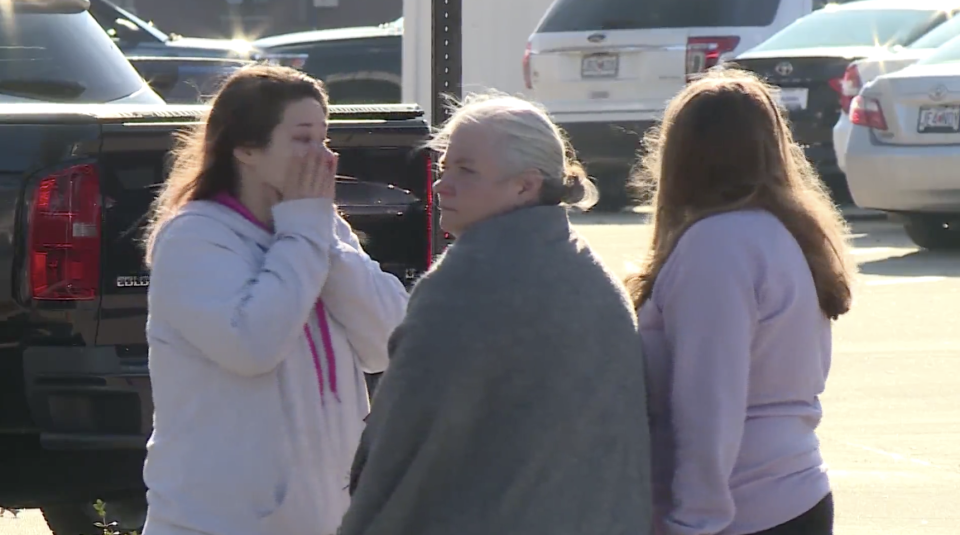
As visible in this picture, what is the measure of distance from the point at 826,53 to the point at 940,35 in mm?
921

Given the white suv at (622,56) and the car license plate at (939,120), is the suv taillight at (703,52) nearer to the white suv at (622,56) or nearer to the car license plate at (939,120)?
the white suv at (622,56)

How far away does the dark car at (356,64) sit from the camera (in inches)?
682

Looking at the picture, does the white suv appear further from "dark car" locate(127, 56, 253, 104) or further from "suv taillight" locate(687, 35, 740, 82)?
"dark car" locate(127, 56, 253, 104)

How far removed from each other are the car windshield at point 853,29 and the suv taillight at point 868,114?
2.31 meters

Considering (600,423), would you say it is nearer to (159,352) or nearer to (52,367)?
(159,352)

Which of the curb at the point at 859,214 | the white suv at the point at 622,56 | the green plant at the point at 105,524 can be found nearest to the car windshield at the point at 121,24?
the white suv at the point at 622,56

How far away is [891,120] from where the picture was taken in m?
11.6

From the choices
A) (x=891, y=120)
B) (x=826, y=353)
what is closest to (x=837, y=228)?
(x=826, y=353)

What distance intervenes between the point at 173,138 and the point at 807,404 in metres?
2.11

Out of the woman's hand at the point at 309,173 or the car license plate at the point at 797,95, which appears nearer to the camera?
the woman's hand at the point at 309,173

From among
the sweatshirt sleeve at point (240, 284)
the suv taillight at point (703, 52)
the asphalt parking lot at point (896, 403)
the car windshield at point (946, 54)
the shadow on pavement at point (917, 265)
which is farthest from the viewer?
the suv taillight at point (703, 52)

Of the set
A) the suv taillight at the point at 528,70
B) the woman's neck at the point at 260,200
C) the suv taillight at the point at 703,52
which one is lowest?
the suv taillight at the point at 528,70

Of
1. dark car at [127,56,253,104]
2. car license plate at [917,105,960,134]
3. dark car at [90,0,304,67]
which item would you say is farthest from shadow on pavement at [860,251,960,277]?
dark car at [90,0,304,67]

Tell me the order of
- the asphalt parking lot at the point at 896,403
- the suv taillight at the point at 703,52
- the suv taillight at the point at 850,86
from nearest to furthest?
the asphalt parking lot at the point at 896,403
the suv taillight at the point at 850,86
the suv taillight at the point at 703,52
